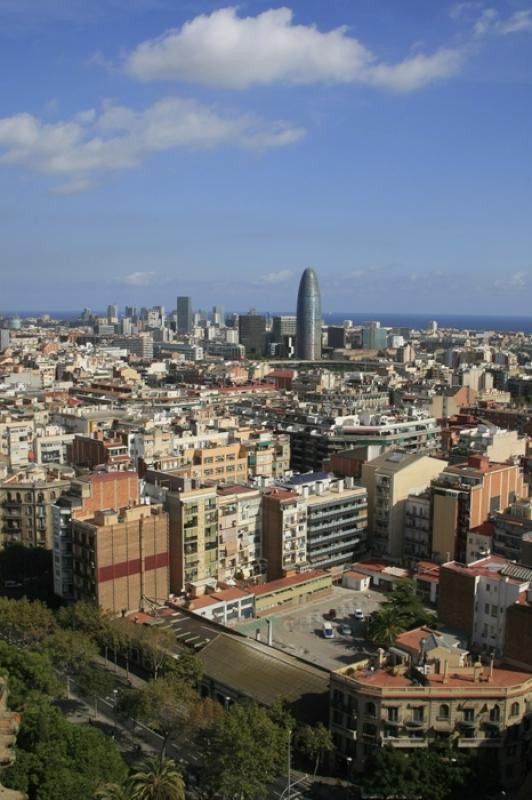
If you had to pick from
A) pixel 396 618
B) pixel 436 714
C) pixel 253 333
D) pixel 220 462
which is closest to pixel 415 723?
pixel 436 714

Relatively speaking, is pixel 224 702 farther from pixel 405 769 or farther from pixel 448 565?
pixel 448 565

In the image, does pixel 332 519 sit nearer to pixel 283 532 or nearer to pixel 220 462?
pixel 283 532

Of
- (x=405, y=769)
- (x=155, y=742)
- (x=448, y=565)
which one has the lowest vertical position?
(x=155, y=742)

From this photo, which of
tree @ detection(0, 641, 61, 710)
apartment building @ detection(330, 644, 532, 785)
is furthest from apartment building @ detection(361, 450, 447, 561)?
tree @ detection(0, 641, 61, 710)

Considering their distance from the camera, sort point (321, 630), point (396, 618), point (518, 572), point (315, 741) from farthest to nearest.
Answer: point (321, 630) → point (396, 618) → point (518, 572) → point (315, 741)

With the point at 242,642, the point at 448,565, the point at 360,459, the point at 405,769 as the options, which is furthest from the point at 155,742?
the point at 360,459
